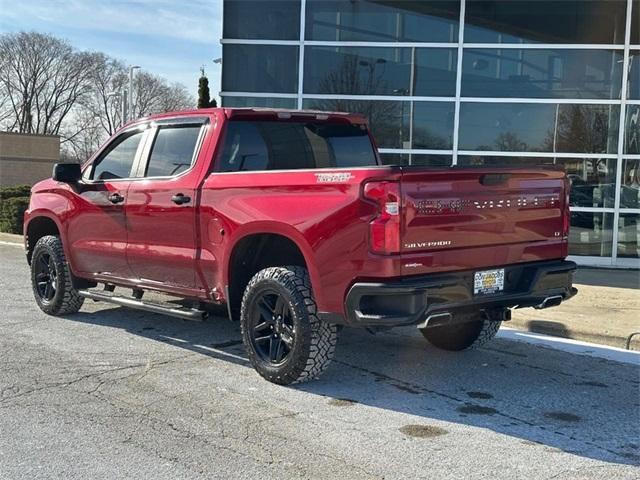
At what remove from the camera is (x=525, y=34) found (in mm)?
12992

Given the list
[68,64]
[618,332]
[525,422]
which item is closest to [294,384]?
[525,422]

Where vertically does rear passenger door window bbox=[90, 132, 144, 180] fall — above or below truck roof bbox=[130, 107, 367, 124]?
below

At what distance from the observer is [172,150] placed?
6.41 metres

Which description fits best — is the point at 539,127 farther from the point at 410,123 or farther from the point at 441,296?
the point at 441,296

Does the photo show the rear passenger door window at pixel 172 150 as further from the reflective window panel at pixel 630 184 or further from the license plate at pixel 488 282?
the reflective window panel at pixel 630 184

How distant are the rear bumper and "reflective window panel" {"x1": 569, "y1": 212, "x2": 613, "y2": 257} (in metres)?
7.99

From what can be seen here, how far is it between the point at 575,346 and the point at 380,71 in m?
7.65

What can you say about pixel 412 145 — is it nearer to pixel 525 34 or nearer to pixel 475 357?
pixel 525 34

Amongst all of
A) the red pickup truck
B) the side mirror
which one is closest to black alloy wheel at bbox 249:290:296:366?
the red pickup truck

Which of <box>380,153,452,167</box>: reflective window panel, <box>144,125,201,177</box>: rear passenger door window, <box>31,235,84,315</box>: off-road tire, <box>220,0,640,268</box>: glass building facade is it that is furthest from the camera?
<box>380,153,452,167</box>: reflective window panel

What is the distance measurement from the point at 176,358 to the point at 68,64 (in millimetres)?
69459

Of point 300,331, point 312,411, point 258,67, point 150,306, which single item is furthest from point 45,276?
point 258,67

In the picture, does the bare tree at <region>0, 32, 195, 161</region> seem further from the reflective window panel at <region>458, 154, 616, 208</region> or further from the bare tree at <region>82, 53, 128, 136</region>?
the reflective window panel at <region>458, 154, 616, 208</region>

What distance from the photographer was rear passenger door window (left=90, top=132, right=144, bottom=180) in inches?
268
